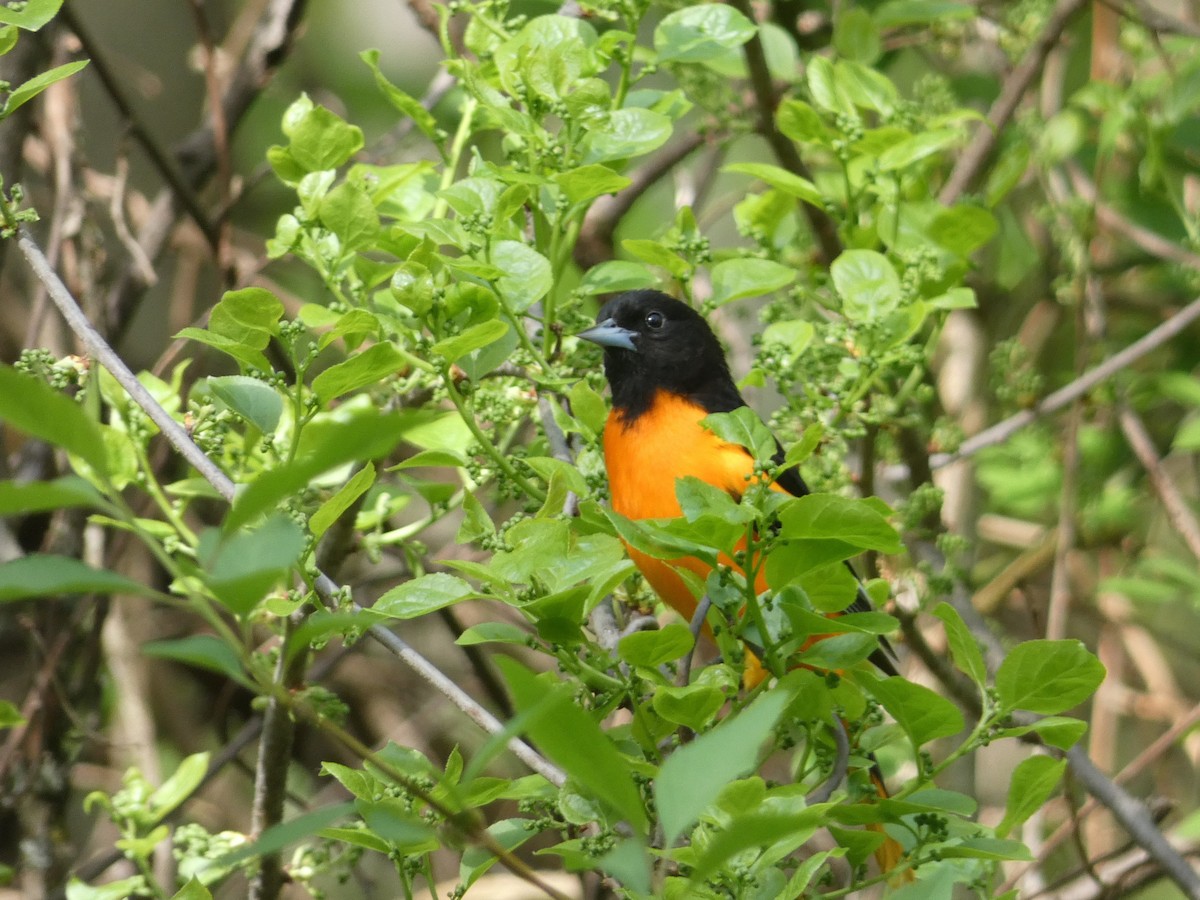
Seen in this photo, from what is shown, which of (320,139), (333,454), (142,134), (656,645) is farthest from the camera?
(142,134)

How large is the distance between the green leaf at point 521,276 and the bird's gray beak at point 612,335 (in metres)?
1.13

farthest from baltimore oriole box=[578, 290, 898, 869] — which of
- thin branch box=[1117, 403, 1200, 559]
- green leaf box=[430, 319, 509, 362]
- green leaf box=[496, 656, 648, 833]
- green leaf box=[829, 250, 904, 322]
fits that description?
green leaf box=[496, 656, 648, 833]

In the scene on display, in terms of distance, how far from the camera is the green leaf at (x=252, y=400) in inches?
61.6

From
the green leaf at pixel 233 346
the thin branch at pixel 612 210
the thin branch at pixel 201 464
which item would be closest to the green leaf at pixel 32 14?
the thin branch at pixel 201 464

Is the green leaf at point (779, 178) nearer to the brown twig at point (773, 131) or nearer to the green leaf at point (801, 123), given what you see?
the green leaf at point (801, 123)

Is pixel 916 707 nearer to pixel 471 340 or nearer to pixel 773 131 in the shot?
pixel 471 340

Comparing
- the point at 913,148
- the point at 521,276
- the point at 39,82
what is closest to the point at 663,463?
the point at 913,148

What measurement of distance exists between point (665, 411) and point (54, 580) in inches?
78.3

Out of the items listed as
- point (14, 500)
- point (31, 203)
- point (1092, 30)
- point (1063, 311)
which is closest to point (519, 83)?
point (14, 500)

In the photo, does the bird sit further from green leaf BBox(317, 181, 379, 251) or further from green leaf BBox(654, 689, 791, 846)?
green leaf BBox(654, 689, 791, 846)

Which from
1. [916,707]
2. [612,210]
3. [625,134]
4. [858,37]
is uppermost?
[625,134]

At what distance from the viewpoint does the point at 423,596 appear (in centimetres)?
146

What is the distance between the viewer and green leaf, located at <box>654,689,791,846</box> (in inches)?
35.6

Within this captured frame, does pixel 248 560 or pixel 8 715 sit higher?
pixel 248 560
